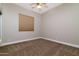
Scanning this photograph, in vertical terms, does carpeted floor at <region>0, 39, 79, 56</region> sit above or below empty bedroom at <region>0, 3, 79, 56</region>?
below

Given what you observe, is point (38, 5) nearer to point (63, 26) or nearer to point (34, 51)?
point (63, 26)

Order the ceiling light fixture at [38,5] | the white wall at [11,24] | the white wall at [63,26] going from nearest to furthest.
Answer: the white wall at [11,24] → the ceiling light fixture at [38,5] → the white wall at [63,26]

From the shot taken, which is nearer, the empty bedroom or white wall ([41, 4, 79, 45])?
the empty bedroom

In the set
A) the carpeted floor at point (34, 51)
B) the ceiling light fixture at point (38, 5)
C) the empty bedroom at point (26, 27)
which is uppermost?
the ceiling light fixture at point (38, 5)

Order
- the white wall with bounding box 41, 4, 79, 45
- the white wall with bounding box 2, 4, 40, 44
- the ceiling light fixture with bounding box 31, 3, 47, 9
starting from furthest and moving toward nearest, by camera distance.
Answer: the white wall with bounding box 41, 4, 79, 45 → the ceiling light fixture with bounding box 31, 3, 47, 9 → the white wall with bounding box 2, 4, 40, 44

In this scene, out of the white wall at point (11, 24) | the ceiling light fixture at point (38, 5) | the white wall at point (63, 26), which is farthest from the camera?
the white wall at point (63, 26)

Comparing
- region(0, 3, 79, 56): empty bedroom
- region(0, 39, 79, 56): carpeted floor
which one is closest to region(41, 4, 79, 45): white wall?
region(0, 3, 79, 56): empty bedroom

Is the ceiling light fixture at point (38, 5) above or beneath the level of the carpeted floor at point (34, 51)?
above

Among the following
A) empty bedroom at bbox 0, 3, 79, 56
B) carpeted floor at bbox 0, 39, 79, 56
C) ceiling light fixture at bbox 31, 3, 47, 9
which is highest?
ceiling light fixture at bbox 31, 3, 47, 9

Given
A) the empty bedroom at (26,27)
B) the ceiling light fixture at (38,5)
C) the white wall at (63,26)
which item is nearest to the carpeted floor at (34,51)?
the empty bedroom at (26,27)

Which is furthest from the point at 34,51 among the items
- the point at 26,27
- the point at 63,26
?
the point at 63,26

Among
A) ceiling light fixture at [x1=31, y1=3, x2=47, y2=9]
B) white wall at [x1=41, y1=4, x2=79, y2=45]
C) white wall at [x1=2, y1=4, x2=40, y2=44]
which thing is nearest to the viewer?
white wall at [x1=2, y1=4, x2=40, y2=44]

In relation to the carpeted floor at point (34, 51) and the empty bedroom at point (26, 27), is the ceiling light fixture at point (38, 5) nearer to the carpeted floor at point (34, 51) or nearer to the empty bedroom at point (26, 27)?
the empty bedroom at point (26, 27)

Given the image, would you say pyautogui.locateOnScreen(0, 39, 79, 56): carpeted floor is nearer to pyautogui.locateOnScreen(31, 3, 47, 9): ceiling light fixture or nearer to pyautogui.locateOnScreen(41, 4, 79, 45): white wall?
pyautogui.locateOnScreen(41, 4, 79, 45): white wall
